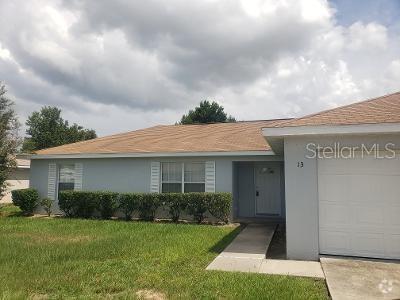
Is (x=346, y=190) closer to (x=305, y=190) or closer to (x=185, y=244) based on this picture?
(x=305, y=190)

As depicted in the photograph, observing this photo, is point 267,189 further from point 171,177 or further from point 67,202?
point 67,202

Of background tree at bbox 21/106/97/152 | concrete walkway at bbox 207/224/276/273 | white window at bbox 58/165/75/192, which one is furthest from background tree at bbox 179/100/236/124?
concrete walkway at bbox 207/224/276/273

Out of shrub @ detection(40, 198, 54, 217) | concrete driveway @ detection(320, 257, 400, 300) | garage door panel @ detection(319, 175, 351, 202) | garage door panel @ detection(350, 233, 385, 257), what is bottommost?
concrete driveway @ detection(320, 257, 400, 300)

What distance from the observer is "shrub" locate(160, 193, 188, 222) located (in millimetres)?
14055

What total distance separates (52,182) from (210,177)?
309 inches

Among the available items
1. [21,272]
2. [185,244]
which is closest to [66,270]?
[21,272]

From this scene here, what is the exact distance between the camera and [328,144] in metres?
8.12

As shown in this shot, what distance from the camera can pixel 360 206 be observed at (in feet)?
26.2

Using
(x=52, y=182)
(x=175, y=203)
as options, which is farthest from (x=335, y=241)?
(x=52, y=182)

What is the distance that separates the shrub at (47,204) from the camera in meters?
16.4

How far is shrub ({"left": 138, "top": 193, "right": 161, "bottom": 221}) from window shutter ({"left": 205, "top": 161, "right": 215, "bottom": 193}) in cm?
203

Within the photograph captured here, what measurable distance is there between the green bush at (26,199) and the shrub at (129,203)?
462 cm

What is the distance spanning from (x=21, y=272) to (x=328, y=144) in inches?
270

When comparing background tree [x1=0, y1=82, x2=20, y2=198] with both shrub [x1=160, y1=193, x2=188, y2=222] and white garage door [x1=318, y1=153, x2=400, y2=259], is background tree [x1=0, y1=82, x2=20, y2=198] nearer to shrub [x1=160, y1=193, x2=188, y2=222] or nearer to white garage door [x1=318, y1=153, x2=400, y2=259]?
shrub [x1=160, y1=193, x2=188, y2=222]
